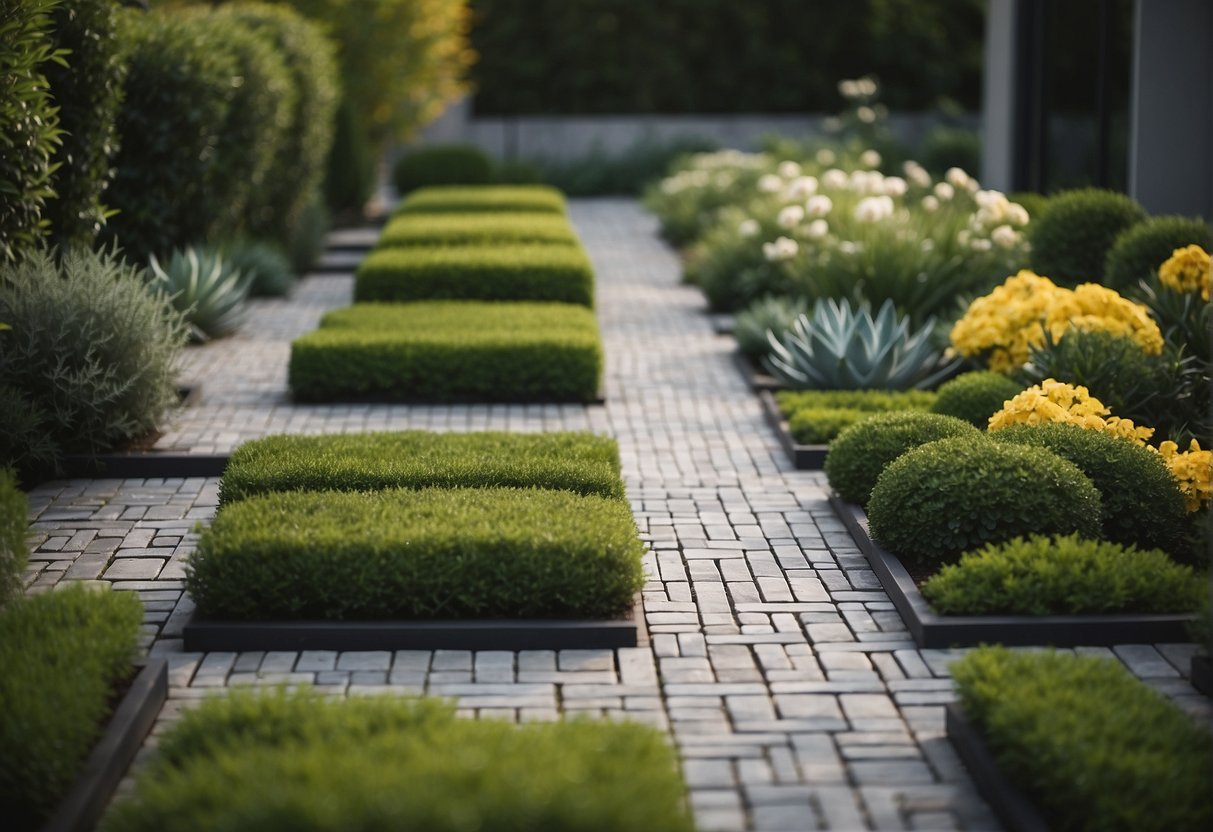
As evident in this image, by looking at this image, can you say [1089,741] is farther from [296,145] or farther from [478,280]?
[296,145]

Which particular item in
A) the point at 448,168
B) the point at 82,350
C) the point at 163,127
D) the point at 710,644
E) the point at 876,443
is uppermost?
the point at 163,127

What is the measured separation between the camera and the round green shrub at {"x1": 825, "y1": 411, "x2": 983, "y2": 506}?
267 inches

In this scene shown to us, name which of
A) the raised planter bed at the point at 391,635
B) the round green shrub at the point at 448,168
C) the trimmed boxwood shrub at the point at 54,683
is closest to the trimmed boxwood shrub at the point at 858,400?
the raised planter bed at the point at 391,635

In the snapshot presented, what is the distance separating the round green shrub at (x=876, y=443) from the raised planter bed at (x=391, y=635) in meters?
1.96

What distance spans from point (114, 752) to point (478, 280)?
7892 mm

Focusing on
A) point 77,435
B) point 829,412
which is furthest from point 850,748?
point 77,435

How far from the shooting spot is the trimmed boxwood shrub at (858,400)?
8516mm

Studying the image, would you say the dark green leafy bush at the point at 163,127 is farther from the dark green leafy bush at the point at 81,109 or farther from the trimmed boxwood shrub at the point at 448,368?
the trimmed boxwood shrub at the point at 448,368

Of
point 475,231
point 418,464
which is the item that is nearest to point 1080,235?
point 418,464

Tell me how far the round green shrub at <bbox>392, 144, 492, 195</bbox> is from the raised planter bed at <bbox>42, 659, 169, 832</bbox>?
17344 millimetres

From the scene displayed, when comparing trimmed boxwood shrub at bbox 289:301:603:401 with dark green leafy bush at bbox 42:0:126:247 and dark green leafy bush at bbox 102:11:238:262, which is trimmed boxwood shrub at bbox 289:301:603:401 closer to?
dark green leafy bush at bbox 42:0:126:247

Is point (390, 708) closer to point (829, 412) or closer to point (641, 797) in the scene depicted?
point (641, 797)

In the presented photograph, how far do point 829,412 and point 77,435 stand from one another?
410 cm

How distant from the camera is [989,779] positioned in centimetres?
416
